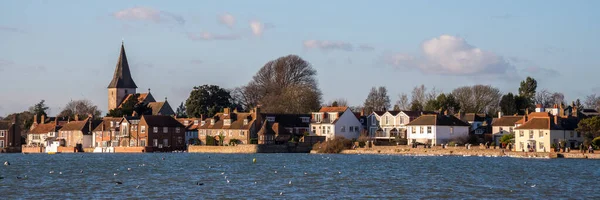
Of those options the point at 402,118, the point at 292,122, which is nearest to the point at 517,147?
the point at 402,118

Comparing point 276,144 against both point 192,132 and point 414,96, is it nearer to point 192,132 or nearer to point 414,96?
point 192,132

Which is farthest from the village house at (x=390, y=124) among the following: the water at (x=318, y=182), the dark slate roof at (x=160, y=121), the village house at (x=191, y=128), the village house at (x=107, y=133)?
the water at (x=318, y=182)

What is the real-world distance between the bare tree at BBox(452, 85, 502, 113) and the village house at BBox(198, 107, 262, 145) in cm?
3191

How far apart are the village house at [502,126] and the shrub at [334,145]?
52.3 ft

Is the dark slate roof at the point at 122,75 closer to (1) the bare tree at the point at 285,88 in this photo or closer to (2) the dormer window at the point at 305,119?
(1) the bare tree at the point at 285,88

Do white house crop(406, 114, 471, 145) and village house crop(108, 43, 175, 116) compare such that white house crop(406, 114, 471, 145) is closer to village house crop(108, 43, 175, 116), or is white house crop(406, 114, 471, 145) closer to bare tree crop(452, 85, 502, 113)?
bare tree crop(452, 85, 502, 113)

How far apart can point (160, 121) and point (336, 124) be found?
21.8 meters

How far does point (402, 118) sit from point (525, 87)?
3257cm

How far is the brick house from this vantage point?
386 ft

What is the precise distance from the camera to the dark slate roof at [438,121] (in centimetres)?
10388

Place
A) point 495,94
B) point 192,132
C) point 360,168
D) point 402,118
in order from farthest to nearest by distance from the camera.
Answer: point 495,94 → point 192,132 → point 402,118 → point 360,168

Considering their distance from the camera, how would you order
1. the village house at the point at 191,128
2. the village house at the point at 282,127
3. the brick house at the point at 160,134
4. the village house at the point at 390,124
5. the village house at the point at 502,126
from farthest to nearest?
the village house at the point at 191,128, the brick house at the point at 160,134, the village house at the point at 390,124, the village house at the point at 282,127, the village house at the point at 502,126

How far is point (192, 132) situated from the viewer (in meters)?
124

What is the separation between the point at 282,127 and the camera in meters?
113
